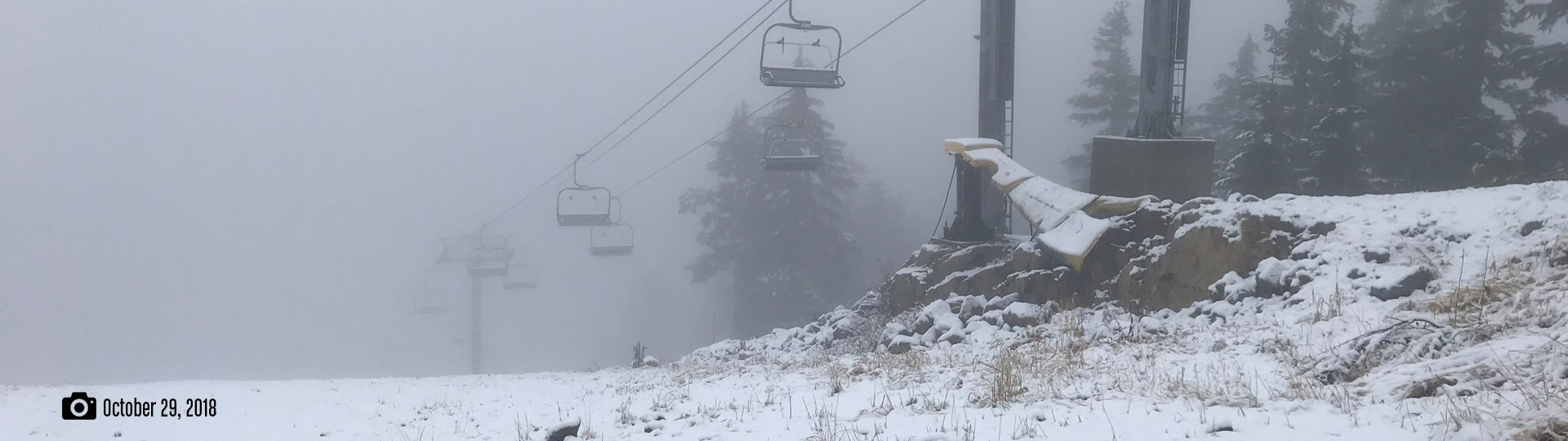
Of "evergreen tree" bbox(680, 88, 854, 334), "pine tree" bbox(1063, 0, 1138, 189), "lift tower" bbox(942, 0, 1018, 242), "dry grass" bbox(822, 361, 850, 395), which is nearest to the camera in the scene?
"dry grass" bbox(822, 361, 850, 395)

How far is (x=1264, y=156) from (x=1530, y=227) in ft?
56.1

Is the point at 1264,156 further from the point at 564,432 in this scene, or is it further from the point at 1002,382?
the point at 564,432

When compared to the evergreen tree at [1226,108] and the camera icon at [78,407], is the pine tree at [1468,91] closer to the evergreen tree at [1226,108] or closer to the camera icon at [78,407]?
the evergreen tree at [1226,108]

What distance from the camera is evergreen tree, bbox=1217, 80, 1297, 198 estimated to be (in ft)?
77.0

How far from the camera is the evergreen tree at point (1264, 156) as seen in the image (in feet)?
77.0

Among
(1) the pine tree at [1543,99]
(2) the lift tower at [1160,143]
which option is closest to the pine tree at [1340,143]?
(1) the pine tree at [1543,99]

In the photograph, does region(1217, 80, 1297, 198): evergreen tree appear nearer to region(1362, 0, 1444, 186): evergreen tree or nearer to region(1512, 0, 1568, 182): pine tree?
region(1362, 0, 1444, 186): evergreen tree

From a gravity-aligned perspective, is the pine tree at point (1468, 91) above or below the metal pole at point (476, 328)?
above

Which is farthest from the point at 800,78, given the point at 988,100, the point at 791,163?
the point at 791,163

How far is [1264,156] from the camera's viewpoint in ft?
77.0

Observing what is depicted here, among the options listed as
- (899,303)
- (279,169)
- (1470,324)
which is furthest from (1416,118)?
(279,169)

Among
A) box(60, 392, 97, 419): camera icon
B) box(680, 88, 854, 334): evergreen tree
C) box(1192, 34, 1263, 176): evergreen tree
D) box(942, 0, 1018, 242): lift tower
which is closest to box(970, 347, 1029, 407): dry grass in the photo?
box(942, 0, 1018, 242): lift tower

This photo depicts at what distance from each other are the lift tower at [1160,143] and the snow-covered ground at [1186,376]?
2.02 m

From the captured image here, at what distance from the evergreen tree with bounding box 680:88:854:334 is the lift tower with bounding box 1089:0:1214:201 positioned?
20963 millimetres
